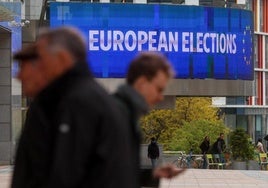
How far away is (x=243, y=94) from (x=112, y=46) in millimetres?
6869

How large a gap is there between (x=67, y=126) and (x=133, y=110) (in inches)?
21.3

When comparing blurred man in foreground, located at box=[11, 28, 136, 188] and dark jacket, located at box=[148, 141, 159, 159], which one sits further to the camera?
dark jacket, located at box=[148, 141, 159, 159]

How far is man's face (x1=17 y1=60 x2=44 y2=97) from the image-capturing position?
3.83m

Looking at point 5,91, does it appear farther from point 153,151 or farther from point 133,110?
point 133,110

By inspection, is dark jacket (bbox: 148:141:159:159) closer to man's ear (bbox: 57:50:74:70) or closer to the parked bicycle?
the parked bicycle

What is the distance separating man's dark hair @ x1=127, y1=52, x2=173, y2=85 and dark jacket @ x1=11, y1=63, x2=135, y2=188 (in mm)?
674

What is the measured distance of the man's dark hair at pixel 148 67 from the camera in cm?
447

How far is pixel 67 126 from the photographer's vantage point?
3646 millimetres

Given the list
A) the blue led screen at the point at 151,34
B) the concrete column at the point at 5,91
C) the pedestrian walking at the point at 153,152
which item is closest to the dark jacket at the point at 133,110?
the concrete column at the point at 5,91

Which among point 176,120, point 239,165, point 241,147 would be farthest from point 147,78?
point 176,120

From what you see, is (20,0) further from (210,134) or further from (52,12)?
(210,134)

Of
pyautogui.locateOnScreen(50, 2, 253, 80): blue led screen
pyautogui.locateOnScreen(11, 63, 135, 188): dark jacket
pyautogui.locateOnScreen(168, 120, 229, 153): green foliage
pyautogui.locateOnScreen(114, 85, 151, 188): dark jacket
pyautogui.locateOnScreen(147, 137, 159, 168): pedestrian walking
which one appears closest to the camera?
pyautogui.locateOnScreen(11, 63, 135, 188): dark jacket

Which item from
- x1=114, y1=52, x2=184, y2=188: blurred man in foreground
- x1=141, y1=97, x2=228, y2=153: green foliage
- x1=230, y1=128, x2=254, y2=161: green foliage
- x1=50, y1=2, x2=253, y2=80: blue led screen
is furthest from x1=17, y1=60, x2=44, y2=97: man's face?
x1=141, y1=97, x2=228, y2=153: green foliage

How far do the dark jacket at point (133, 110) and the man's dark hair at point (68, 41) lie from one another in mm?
325
